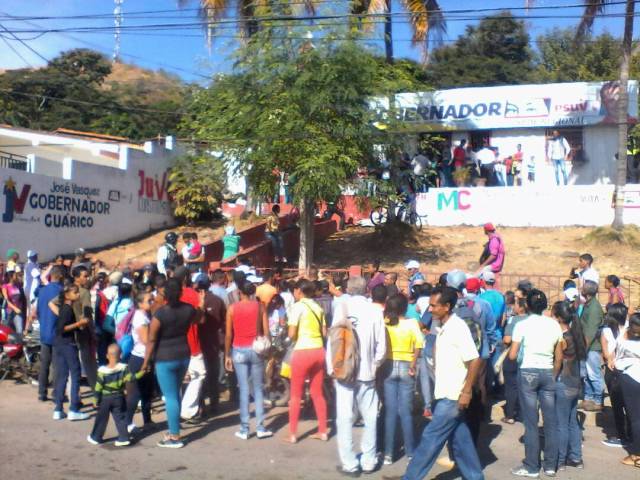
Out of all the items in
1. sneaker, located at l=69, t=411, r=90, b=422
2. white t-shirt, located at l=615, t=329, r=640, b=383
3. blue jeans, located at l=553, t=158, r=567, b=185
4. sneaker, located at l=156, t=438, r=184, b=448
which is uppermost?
blue jeans, located at l=553, t=158, r=567, b=185

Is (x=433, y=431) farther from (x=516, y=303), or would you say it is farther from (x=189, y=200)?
(x=189, y=200)

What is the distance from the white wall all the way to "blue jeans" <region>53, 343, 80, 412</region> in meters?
11.3

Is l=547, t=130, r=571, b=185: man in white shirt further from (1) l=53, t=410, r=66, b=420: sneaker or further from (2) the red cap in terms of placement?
(1) l=53, t=410, r=66, b=420: sneaker

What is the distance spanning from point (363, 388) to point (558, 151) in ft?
61.6

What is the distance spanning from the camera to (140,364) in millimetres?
8867

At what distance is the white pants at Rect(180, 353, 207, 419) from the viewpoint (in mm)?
8961

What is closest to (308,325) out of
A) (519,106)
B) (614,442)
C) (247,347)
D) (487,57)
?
(247,347)

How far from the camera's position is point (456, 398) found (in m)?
6.79

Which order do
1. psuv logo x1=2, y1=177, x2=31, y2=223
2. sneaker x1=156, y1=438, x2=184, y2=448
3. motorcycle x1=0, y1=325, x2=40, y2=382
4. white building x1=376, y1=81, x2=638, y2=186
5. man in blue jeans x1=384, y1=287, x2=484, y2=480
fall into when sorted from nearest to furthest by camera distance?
man in blue jeans x1=384, y1=287, x2=484, y2=480 < sneaker x1=156, y1=438, x2=184, y2=448 < motorcycle x1=0, y1=325, x2=40, y2=382 < psuv logo x1=2, y1=177, x2=31, y2=223 < white building x1=376, y1=81, x2=638, y2=186

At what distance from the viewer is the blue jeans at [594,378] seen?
9922 mm

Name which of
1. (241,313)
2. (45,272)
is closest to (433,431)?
(241,313)

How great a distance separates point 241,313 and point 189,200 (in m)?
17.4

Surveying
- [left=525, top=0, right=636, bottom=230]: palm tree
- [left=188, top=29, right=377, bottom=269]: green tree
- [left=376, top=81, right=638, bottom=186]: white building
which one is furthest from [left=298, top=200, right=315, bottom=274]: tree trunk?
[left=525, top=0, right=636, bottom=230]: palm tree

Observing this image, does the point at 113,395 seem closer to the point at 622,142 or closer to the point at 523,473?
the point at 523,473
